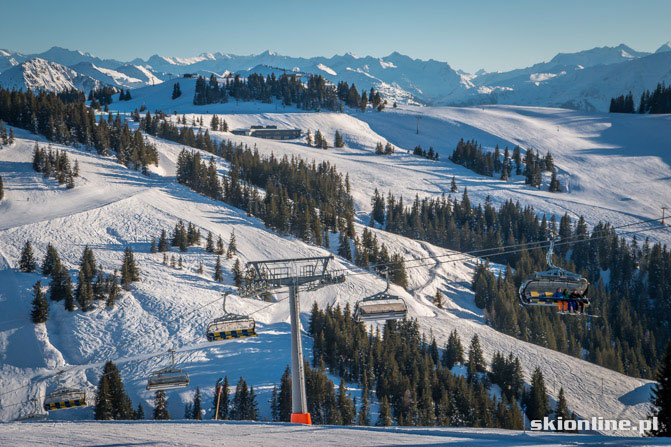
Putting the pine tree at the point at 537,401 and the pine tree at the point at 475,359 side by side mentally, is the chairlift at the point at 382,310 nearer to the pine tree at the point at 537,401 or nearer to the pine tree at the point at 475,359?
the pine tree at the point at 475,359

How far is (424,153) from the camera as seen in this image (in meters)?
172

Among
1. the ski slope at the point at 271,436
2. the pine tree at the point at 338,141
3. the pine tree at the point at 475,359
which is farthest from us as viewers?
the pine tree at the point at 338,141

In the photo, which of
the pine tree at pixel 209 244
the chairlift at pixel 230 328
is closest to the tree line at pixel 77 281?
the pine tree at pixel 209 244

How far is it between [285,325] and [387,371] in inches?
537

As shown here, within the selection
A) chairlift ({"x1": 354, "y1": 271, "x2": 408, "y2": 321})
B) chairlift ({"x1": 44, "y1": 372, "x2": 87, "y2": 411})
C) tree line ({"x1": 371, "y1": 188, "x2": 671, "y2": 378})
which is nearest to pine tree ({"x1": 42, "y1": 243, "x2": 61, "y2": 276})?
chairlift ({"x1": 44, "y1": 372, "x2": 87, "y2": 411})

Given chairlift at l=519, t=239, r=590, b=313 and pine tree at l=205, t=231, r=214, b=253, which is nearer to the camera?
chairlift at l=519, t=239, r=590, b=313

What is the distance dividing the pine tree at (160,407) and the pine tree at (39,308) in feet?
54.1

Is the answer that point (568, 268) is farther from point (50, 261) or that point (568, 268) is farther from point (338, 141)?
point (50, 261)

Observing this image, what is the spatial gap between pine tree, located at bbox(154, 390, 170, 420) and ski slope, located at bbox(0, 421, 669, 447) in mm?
26455

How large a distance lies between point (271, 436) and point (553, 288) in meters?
11.5

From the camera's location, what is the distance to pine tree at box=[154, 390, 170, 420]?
140 ft

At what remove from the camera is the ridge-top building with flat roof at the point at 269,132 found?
16412 centimetres

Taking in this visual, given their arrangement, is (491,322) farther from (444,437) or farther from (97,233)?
(444,437)

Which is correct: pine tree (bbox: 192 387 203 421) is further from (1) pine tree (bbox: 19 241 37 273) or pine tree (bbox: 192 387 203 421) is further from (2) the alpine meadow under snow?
(1) pine tree (bbox: 19 241 37 273)
